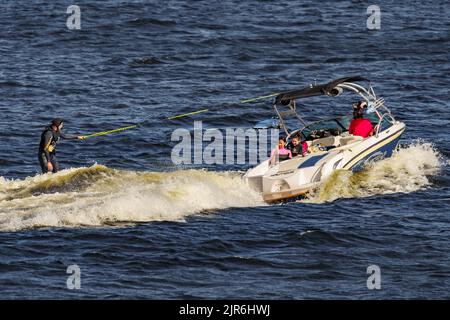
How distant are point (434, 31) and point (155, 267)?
3195 cm

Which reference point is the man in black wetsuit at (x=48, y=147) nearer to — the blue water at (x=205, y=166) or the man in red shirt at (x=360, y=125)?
the blue water at (x=205, y=166)

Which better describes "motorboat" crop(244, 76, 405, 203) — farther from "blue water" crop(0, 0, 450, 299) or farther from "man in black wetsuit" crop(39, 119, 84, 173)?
"man in black wetsuit" crop(39, 119, 84, 173)

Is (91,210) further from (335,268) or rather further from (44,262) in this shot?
(335,268)

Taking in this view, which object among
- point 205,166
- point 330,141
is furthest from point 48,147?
point 330,141

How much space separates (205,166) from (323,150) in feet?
12.2

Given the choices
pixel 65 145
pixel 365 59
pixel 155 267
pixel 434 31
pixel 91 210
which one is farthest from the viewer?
pixel 434 31

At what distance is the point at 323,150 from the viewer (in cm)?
3017

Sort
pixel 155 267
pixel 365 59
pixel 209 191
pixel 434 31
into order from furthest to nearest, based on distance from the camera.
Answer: pixel 434 31
pixel 365 59
pixel 209 191
pixel 155 267

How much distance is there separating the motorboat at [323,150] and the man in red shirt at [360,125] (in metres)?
0.17

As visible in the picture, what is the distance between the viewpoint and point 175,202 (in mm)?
26109

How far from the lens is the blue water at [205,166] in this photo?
72.4ft
